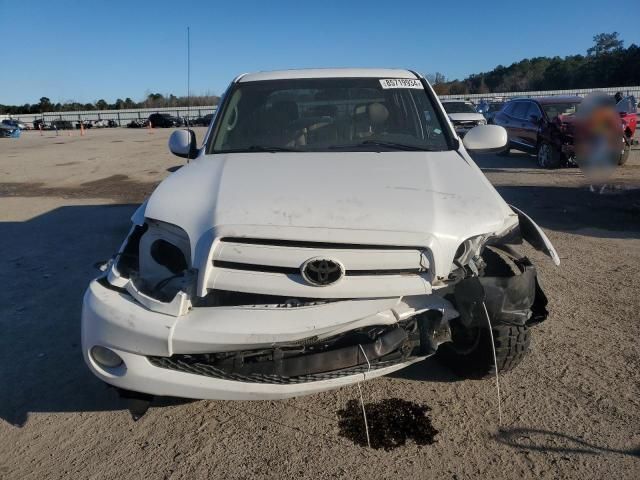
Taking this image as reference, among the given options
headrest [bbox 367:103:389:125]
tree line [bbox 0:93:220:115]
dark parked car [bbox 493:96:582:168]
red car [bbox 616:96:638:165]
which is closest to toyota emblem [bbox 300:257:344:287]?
headrest [bbox 367:103:389:125]

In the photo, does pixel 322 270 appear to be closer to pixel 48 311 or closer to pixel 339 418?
pixel 339 418

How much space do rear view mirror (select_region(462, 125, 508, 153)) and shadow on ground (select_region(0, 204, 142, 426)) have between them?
309 centimetres

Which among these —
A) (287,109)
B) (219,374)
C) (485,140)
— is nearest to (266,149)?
(287,109)

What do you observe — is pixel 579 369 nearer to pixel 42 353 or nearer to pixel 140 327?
pixel 140 327

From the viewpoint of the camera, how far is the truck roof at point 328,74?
14.6 feet

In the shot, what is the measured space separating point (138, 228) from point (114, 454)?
1.22 m

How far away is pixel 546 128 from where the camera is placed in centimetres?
1230

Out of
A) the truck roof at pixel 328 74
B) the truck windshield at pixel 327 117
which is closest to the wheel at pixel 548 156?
the truck roof at pixel 328 74

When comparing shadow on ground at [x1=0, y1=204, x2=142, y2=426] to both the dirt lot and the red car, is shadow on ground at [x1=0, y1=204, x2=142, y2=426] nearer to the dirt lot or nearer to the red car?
the dirt lot

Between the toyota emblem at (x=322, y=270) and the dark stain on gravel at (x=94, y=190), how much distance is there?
7781 mm

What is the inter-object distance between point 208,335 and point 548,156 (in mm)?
11610

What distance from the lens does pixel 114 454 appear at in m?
2.69

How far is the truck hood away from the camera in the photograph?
2.56 metres

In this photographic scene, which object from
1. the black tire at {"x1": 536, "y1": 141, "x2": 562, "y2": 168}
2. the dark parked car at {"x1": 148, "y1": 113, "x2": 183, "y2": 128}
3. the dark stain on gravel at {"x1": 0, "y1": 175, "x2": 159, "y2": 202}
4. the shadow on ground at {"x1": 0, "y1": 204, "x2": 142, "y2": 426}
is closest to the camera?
the shadow on ground at {"x1": 0, "y1": 204, "x2": 142, "y2": 426}
